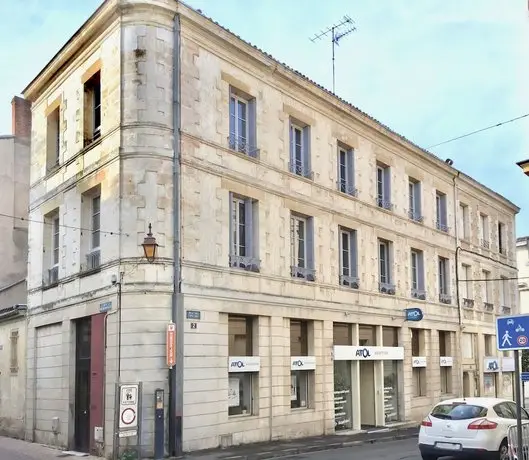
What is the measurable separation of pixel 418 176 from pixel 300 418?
1206 cm

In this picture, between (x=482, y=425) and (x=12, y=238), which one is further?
(x=12, y=238)

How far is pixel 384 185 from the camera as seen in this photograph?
25906mm

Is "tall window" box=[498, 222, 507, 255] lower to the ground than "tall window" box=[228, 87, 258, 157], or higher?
lower

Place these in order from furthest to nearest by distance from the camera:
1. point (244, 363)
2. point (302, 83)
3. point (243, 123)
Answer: point (302, 83), point (243, 123), point (244, 363)

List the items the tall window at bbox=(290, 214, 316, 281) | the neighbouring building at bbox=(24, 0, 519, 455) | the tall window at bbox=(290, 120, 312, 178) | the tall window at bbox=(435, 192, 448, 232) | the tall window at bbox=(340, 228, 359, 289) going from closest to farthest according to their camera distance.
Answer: the neighbouring building at bbox=(24, 0, 519, 455) → the tall window at bbox=(290, 214, 316, 281) → the tall window at bbox=(290, 120, 312, 178) → the tall window at bbox=(340, 228, 359, 289) → the tall window at bbox=(435, 192, 448, 232)

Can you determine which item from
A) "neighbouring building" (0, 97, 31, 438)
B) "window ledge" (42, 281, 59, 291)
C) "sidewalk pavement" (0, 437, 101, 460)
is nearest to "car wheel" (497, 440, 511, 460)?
"sidewalk pavement" (0, 437, 101, 460)

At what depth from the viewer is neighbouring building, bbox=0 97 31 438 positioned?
2217 centimetres

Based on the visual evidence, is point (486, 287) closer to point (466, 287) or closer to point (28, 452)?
point (466, 287)

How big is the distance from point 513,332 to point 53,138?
15067 mm

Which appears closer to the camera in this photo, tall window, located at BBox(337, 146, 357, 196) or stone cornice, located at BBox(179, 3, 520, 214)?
stone cornice, located at BBox(179, 3, 520, 214)

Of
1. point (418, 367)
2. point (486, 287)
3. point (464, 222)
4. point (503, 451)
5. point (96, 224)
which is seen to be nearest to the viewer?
point (503, 451)

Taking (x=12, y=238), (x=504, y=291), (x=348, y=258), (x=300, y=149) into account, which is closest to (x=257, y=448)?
(x=348, y=258)

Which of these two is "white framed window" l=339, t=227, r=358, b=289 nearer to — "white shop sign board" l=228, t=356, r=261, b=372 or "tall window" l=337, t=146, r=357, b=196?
"tall window" l=337, t=146, r=357, b=196

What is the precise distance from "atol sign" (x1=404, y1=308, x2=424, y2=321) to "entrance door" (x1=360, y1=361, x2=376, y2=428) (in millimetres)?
2398
